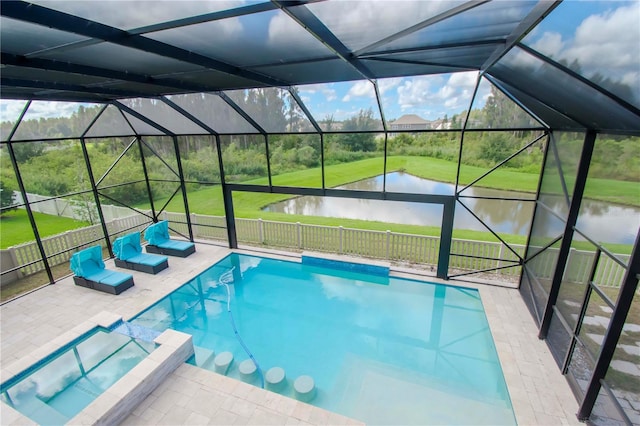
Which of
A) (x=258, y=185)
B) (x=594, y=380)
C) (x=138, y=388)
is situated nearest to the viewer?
(x=594, y=380)

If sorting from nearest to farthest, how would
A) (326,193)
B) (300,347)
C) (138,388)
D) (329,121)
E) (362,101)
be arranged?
1. (138,388)
2. (300,347)
3. (362,101)
4. (329,121)
5. (326,193)

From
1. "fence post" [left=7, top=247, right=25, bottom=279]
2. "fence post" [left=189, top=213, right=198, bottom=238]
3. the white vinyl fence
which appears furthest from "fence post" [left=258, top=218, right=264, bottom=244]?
"fence post" [left=7, top=247, right=25, bottom=279]

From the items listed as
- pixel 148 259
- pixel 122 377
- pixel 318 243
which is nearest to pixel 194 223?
pixel 148 259

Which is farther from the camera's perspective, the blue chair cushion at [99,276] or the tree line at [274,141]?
the blue chair cushion at [99,276]

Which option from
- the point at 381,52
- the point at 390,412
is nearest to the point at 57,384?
the point at 390,412

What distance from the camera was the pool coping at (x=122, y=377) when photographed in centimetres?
358

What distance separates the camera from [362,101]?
5949 mm

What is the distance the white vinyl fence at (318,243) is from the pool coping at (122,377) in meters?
3.37

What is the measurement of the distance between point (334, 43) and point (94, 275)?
294 inches

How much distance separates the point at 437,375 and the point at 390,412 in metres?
1.13

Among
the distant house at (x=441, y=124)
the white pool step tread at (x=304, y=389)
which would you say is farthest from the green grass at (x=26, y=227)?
the distant house at (x=441, y=124)

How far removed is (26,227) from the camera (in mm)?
13117

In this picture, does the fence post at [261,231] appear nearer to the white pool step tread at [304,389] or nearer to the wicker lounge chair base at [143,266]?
the wicker lounge chair base at [143,266]

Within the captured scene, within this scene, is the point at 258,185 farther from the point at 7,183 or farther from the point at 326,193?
the point at 7,183
